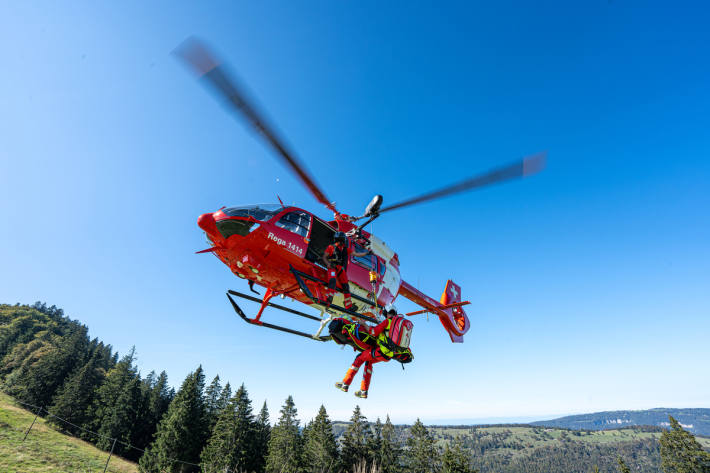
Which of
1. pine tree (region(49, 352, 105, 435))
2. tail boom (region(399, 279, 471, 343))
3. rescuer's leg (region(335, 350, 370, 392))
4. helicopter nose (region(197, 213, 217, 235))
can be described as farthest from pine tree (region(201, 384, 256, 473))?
helicopter nose (region(197, 213, 217, 235))

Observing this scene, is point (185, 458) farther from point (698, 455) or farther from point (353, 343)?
point (698, 455)

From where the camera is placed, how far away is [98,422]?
159ft

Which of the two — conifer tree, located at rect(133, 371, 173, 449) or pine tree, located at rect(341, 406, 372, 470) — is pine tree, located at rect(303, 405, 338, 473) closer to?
pine tree, located at rect(341, 406, 372, 470)

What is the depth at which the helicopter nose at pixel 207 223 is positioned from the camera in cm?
838

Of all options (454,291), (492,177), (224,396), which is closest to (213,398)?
(224,396)

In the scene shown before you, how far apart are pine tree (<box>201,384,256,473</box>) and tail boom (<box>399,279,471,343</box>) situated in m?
35.9

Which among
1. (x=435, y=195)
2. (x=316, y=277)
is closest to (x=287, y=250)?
(x=316, y=277)

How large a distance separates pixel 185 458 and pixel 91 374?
26.0 metres

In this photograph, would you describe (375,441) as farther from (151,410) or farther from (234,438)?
→ (151,410)

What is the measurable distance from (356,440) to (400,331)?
43492 millimetres

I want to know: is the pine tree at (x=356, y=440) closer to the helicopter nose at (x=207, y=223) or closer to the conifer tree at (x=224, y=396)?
the conifer tree at (x=224, y=396)

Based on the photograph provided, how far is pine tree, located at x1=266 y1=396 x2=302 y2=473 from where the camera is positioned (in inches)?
1508

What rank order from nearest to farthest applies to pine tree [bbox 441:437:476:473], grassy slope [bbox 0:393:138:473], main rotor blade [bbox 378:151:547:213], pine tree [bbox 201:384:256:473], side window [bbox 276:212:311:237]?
main rotor blade [bbox 378:151:547:213] → side window [bbox 276:212:311:237] → grassy slope [bbox 0:393:138:473] → pine tree [bbox 441:437:476:473] → pine tree [bbox 201:384:256:473]

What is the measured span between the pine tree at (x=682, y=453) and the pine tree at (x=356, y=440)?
41.9 metres
